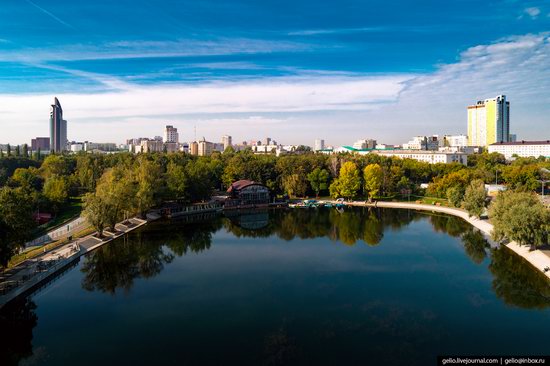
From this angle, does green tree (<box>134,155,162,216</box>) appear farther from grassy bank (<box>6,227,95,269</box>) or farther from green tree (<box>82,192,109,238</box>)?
grassy bank (<box>6,227,95,269</box>)

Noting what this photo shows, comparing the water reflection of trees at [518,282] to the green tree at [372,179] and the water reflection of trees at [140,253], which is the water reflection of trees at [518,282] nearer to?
the water reflection of trees at [140,253]

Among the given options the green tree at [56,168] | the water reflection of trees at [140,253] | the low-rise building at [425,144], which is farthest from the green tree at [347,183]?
the low-rise building at [425,144]

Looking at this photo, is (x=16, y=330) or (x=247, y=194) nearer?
(x=16, y=330)

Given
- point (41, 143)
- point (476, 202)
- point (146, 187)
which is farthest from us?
point (41, 143)

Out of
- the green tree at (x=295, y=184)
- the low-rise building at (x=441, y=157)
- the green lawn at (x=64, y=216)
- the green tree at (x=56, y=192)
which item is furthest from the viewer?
the low-rise building at (x=441, y=157)

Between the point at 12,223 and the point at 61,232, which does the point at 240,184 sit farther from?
the point at 12,223

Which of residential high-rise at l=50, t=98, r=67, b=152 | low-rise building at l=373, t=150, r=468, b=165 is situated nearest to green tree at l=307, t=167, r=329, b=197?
low-rise building at l=373, t=150, r=468, b=165

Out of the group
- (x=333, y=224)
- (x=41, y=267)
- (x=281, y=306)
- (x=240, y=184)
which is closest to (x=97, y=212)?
(x=41, y=267)
